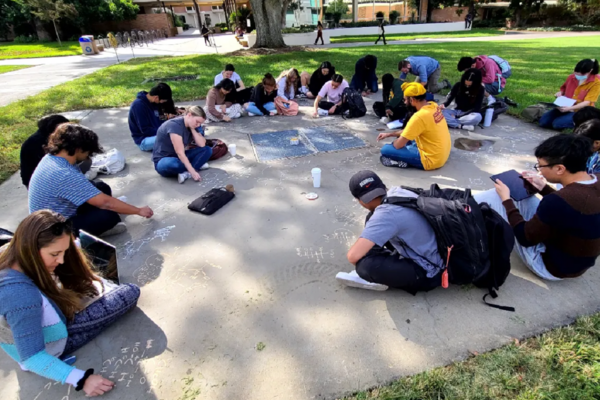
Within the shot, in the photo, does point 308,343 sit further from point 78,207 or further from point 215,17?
point 215,17

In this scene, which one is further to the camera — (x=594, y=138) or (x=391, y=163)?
(x=391, y=163)

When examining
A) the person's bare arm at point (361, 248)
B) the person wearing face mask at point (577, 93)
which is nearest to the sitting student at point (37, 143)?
the person's bare arm at point (361, 248)

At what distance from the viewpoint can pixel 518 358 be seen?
78.3 inches

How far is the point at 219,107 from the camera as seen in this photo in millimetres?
6688

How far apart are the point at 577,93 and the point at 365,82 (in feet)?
14.1

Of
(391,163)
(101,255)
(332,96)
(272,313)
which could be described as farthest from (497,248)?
(332,96)

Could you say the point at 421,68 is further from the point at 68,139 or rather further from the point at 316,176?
the point at 68,139

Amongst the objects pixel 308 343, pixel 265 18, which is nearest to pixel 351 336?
pixel 308 343

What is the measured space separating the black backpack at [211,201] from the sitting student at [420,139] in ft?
7.35

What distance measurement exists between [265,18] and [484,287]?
52.9 ft

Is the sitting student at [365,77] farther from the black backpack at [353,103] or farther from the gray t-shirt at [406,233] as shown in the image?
the gray t-shirt at [406,233]

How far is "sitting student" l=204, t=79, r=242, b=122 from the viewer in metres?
6.54

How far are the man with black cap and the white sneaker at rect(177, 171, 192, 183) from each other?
2682 millimetres

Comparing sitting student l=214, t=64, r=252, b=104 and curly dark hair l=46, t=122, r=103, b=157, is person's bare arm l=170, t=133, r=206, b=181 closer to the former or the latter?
curly dark hair l=46, t=122, r=103, b=157
